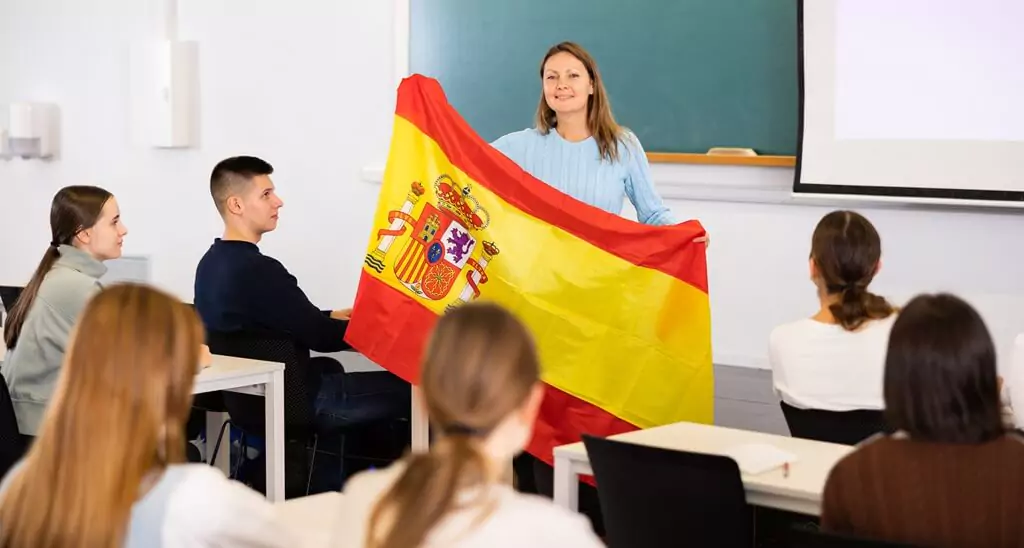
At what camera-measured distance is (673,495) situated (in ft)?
8.43

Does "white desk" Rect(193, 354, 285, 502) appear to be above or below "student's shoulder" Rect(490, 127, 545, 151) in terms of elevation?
below

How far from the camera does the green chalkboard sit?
5141 millimetres

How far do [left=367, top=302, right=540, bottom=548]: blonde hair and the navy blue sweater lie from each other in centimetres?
261

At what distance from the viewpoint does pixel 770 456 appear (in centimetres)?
271

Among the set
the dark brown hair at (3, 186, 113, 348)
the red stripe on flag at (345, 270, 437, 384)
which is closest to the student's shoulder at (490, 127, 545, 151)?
the red stripe on flag at (345, 270, 437, 384)

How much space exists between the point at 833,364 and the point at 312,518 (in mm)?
1336

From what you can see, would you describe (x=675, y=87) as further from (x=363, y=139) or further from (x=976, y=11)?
(x=363, y=139)

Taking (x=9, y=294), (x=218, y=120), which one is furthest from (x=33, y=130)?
(x=9, y=294)

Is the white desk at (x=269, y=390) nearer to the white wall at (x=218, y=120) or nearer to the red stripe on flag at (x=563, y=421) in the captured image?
the red stripe on flag at (x=563, y=421)

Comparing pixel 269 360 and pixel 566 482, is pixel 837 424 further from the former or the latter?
pixel 269 360

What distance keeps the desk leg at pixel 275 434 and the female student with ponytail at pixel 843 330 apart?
1.63 m

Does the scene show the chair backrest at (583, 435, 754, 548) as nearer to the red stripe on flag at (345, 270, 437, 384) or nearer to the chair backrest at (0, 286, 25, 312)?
the red stripe on flag at (345, 270, 437, 384)

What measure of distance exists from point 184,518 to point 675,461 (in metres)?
1.01

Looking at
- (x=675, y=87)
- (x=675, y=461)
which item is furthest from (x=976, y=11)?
(x=675, y=461)
